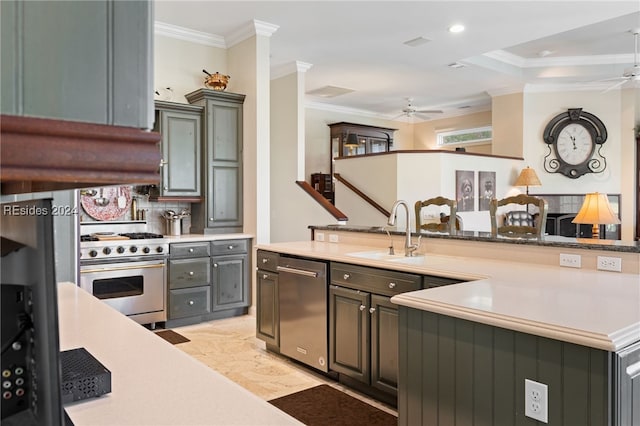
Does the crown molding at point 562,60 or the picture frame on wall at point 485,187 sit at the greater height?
the crown molding at point 562,60

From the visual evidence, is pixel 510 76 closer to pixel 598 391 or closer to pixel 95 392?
pixel 598 391

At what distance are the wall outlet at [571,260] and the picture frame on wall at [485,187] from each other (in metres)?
5.21

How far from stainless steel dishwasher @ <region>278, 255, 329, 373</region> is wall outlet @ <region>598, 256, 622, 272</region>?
1.67m

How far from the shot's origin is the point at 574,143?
320 inches

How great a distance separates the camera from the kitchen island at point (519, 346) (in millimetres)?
1572

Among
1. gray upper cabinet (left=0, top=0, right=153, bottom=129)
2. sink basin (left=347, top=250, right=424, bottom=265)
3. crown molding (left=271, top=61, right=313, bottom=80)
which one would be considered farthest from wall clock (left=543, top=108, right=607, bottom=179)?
gray upper cabinet (left=0, top=0, right=153, bottom=129)

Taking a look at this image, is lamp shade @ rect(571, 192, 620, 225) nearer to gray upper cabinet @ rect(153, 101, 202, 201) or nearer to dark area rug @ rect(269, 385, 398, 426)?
dark area rug @ rect(269, 385, 398, 426)

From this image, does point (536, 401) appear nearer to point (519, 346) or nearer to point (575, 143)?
point (519, 346)

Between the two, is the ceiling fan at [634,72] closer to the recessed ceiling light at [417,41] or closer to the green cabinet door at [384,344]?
the recessed ceiling light at [417,41]

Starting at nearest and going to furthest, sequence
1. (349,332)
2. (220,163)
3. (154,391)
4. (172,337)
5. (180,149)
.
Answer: (154,391) → (349,332) → (172,337) → (180,149) → (220,163)

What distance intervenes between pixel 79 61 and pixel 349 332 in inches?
118

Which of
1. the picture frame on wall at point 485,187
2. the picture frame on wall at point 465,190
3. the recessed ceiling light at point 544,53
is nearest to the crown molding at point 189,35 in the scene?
the picture frame on wall at point 465,190

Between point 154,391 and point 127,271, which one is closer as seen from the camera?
point 154,391

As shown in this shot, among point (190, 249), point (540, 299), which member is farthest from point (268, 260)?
point (540, 299)
